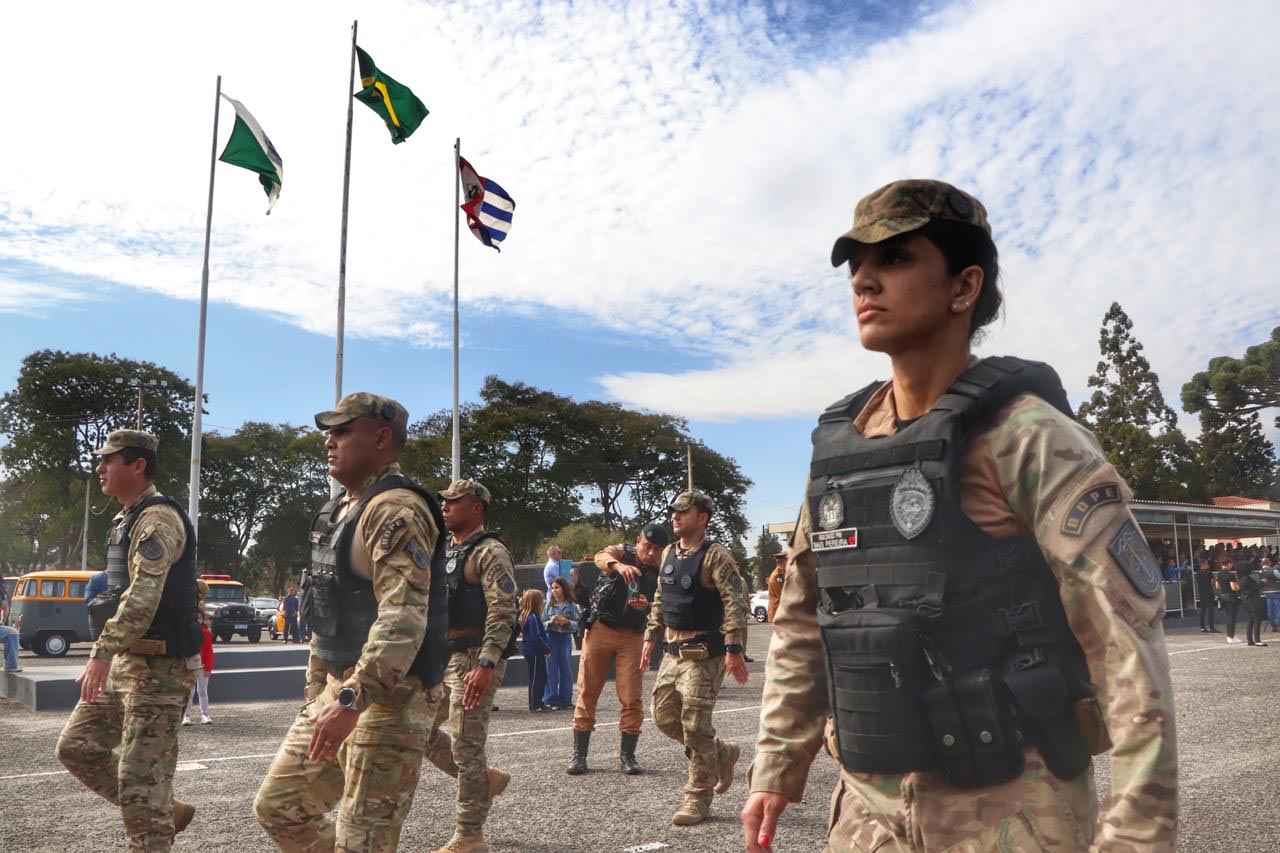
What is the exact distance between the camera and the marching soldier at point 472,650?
18.7 ft

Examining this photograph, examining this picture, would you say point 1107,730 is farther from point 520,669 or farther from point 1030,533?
point 520,669

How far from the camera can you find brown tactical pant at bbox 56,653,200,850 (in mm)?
4660

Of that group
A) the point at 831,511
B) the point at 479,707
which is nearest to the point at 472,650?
the point at 479,707

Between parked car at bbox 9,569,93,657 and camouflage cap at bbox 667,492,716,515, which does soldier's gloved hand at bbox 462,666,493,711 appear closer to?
camouflage cap at bbox 667,492,716,515

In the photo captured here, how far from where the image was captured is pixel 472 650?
252 inches

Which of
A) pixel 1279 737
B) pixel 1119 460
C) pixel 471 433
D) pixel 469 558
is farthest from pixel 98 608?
pixel 1119 460

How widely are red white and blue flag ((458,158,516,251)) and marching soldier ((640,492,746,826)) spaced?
1570cm

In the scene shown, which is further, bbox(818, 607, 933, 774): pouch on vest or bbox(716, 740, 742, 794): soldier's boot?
bbox(716, 740, 742, 794): soldier's boot

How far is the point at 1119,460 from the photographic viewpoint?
2232 inches

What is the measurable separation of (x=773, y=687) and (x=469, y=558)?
13.8ft

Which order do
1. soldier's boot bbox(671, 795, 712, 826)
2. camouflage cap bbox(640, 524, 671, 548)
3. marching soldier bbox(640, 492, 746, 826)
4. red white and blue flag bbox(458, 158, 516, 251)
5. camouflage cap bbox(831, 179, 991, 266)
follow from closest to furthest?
camouflage cap bbox(831, 179, 991, 266) < soldier's boot bbox(671, 795, 712, 826) < marching soldier bbox(640, 492, 746, 826) < camouflage cap bbox(640, 524, 671, 548) < red white and blue flag bbox(458, 158, 516, 251)

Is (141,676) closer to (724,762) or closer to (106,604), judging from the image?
(106,604)

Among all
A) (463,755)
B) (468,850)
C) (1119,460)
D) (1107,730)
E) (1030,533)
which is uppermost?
(1119,460)

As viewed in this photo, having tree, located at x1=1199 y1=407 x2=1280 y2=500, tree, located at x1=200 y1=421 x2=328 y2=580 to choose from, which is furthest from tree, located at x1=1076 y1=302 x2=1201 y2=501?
tree, located at x1=200 y1=421 x2=328 y2=580
